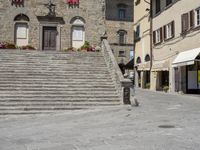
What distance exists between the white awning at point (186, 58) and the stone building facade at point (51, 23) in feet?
25.7

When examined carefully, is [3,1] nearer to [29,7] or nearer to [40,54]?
[29,7]

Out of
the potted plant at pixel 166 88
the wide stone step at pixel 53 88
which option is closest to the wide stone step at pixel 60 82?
the wide stone step at pixel 53 88

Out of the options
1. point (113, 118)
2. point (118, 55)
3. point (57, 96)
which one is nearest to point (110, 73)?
point (57, 96)

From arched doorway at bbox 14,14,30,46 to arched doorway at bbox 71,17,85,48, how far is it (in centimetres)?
383

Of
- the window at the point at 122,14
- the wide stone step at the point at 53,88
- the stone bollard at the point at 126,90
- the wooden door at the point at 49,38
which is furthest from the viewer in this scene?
the window at the point at 122,14

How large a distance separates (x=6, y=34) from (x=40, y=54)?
730cm

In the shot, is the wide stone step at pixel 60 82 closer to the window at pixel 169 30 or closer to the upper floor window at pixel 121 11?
the window at pixel 169 30

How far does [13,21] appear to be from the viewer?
94.1 ft

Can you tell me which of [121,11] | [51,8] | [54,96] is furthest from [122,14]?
[54,96]

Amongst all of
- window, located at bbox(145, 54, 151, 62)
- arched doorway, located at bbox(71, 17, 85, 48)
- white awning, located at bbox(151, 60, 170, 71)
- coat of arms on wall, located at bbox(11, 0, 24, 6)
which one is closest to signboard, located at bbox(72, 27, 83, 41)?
arched doorway, located at bbox(71, 17, 85, 48)

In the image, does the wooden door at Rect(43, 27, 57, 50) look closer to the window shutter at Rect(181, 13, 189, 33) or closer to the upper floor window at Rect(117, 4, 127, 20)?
the window shutter at Rect(181, 13, 189, 33)

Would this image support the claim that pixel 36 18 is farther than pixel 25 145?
Yes

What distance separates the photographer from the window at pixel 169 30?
89.9 ft

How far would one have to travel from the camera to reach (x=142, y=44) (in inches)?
1419
